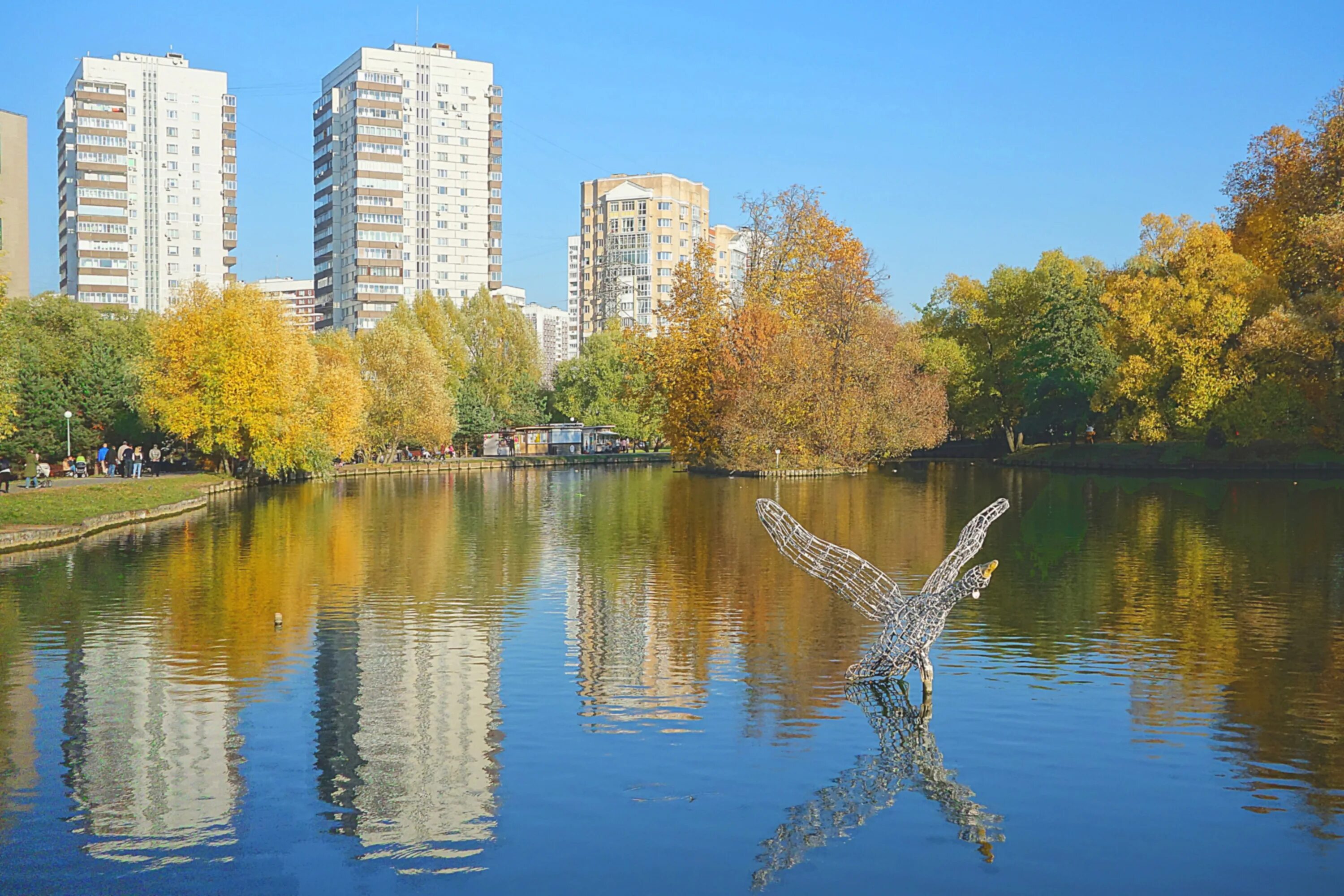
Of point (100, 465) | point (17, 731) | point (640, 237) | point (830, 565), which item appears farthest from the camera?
point (640, 237)

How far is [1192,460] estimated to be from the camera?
218ft

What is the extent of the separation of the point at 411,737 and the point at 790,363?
51.2 metres

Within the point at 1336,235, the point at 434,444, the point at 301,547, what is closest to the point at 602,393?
the point at 434,444

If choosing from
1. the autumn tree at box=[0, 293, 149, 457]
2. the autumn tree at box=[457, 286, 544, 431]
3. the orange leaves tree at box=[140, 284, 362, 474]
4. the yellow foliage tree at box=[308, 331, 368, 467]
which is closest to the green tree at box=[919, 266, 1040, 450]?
the autumn tree at box=[457, 286, 544, 431]

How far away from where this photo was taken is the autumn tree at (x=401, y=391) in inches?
2992

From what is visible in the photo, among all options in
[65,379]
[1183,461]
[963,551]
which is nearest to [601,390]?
[65,379]

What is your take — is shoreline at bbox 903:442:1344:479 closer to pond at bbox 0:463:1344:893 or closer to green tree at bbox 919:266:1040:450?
green tree at bbox 919:266:1040:450

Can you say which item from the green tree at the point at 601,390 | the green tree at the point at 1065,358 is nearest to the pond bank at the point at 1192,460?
the green tree at the point at 1065,358

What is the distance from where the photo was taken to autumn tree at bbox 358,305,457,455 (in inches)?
2992

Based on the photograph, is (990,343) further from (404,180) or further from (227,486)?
(404,180)

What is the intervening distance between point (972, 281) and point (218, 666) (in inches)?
3619

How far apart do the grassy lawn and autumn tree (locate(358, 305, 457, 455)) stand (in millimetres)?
24423

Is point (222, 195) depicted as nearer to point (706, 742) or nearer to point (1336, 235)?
point (1336, 235)

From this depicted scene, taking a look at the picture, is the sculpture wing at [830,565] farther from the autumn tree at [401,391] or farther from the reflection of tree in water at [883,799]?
the autumn tree at [401,391]
